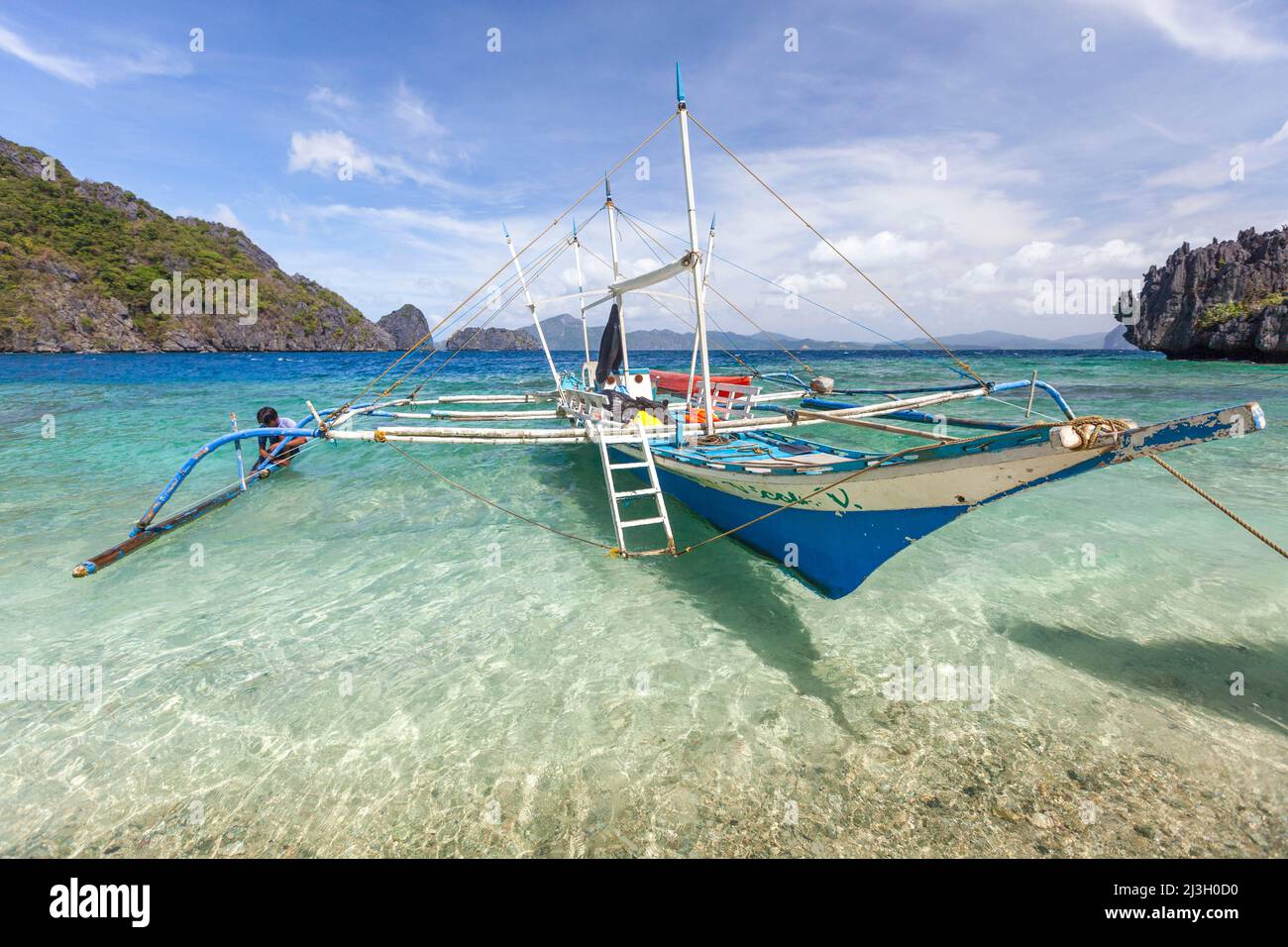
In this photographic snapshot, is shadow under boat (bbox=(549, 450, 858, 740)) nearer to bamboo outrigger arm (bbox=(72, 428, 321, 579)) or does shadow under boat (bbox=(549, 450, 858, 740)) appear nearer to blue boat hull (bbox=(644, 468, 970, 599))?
blue boat hull (bbox=(644, 468, 970, 599))

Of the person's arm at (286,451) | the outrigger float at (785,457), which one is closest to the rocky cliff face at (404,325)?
the person's arm at (286,451)

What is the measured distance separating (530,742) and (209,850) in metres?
2.49

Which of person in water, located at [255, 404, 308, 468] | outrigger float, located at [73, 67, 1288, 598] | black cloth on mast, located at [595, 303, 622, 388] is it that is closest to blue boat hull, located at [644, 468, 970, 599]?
outrigger float, located at [73, 67, 1288, 598]

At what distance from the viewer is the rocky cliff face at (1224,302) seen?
51438mm

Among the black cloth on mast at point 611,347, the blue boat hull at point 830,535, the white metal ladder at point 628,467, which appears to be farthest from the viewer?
the black cloth on mast at point 611,347

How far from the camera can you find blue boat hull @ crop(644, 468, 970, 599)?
538cm

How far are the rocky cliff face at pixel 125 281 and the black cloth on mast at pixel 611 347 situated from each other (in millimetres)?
104354

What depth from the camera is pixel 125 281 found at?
3253 inches

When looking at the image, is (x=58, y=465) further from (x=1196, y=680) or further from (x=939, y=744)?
(x=1196, y=680)

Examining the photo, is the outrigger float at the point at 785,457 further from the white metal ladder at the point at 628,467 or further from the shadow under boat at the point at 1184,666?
the shadow under boat at the point at 1184,666

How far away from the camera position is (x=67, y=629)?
6.76 metres
